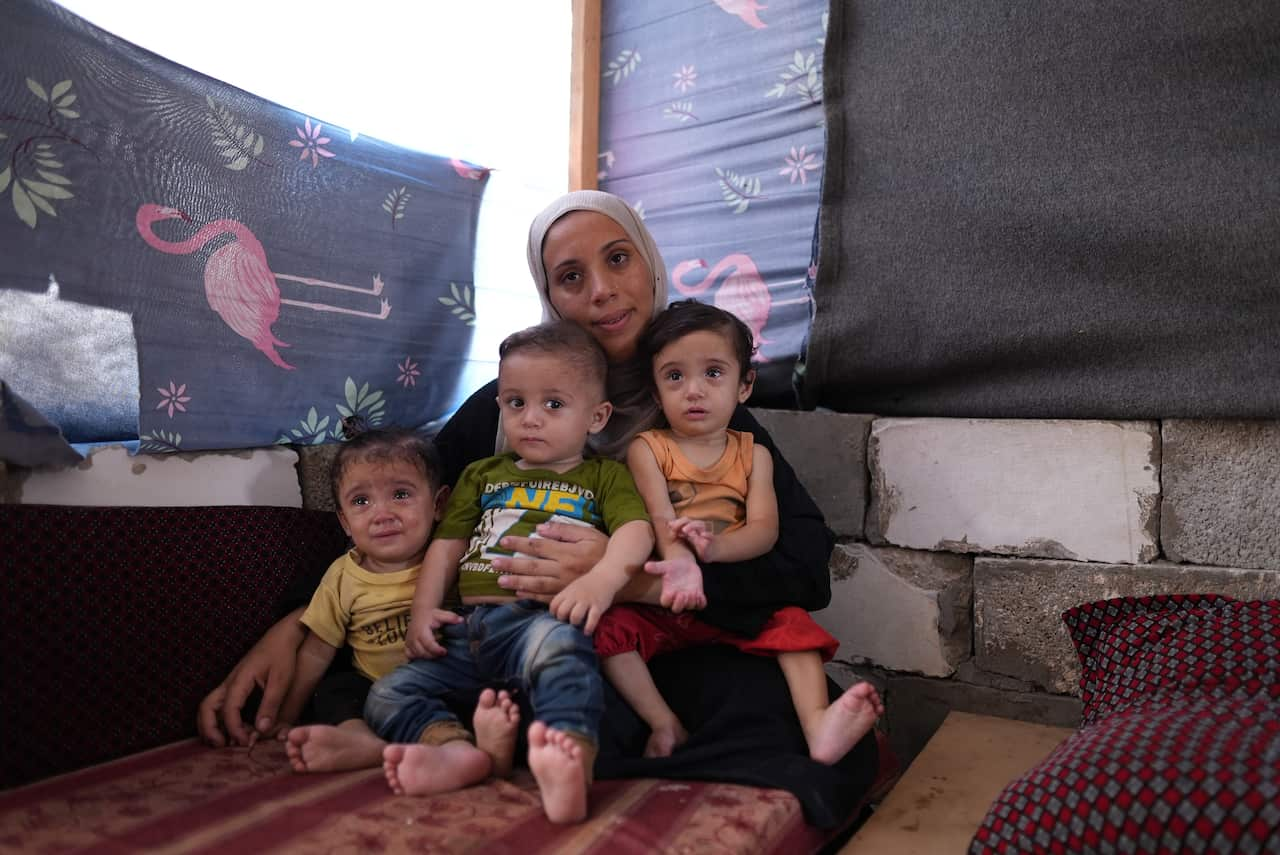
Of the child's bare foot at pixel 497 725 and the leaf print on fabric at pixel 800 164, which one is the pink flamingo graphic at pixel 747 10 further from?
the child's bare foot at pixel 497 725

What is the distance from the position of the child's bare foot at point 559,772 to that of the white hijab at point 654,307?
2.71ft

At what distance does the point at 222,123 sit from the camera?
2.00 metres

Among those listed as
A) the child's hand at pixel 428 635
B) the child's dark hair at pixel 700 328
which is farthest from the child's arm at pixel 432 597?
the child's dark hair at pixel 700 328

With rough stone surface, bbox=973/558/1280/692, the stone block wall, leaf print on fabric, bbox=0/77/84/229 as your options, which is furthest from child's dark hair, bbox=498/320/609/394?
rough stone surface, bbox=973/558/1280/692

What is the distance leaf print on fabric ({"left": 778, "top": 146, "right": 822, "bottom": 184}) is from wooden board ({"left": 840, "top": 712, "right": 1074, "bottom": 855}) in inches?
56.3

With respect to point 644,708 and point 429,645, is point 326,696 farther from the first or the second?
point 644,708

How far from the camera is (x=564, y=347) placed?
1.82 meters

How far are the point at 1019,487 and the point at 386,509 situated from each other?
4.50ft

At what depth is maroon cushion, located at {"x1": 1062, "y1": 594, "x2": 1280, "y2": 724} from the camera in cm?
142

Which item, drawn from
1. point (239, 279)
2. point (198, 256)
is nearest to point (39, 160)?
point (198, 256)

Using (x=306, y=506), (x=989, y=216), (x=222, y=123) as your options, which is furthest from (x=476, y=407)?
(x=989, y=216)

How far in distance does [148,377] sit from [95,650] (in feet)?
1.95

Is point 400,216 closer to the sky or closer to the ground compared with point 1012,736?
closer to the sky

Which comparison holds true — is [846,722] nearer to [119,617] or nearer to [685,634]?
[685,634]
